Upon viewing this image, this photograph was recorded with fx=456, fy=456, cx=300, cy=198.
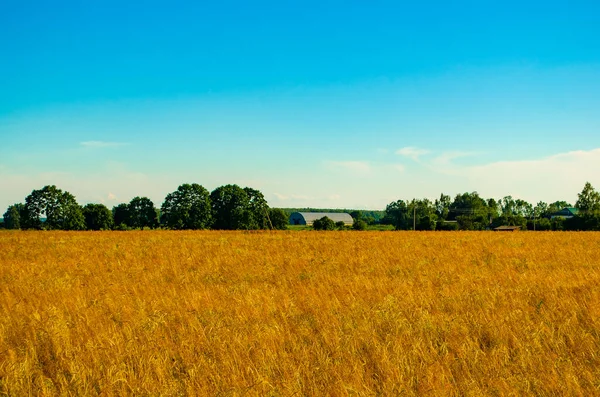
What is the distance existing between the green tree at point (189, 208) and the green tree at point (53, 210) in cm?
1444

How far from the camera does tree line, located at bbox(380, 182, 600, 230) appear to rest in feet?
257

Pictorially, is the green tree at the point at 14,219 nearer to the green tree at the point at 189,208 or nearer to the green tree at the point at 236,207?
the green tree at the point at 189,208

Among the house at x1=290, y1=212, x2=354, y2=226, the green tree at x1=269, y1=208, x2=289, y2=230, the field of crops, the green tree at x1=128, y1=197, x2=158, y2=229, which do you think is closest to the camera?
the field of crops

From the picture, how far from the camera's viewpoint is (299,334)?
6.24m

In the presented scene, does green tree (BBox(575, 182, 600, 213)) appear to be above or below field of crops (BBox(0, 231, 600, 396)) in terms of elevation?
above

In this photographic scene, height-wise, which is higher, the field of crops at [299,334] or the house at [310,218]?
the house at [310,218]

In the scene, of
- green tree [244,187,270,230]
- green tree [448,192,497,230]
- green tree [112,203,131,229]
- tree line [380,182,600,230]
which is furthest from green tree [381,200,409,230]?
green tree [112,203,131,229]

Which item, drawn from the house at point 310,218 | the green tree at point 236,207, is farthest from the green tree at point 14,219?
the house at point 310,218

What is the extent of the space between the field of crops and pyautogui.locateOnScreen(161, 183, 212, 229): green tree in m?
61.8

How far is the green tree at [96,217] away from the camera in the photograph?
81.3m

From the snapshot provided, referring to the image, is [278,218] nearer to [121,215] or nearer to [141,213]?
[141,213]

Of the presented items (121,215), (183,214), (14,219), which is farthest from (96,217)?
(14,219)

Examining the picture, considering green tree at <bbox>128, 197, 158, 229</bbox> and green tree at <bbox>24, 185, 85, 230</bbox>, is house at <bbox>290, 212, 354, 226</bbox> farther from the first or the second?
green tree at <bbox>24, 185, 85, 230</bbox>

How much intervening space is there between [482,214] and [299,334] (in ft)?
419
